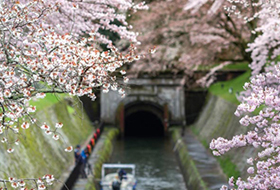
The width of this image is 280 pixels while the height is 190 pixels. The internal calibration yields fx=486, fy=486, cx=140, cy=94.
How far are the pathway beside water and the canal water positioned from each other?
1391 millimetres

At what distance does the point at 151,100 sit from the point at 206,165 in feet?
60.0

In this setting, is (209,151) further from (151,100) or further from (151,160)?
(151,100)

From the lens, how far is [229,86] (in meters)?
38.1

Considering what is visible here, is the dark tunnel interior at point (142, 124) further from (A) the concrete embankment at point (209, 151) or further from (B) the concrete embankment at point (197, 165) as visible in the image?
(B) the concrete embankment at point (197, 165)

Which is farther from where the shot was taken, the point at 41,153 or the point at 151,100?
the point at 151,100

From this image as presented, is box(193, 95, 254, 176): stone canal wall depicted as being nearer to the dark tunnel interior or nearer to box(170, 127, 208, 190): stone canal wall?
box(170, 127, 208, 190): stone canal wall

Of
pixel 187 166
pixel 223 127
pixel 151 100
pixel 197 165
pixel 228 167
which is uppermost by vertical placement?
pixel 151 100

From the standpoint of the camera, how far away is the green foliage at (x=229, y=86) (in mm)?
32966

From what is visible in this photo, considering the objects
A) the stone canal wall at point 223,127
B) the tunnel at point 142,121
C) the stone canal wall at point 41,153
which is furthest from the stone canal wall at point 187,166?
the tunnel at point 142,121

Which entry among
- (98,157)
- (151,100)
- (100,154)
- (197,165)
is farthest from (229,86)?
(98,157)

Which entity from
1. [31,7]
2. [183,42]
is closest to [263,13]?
[31,7]

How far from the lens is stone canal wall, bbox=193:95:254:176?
2091 cm

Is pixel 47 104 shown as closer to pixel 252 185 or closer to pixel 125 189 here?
pixel 125 189

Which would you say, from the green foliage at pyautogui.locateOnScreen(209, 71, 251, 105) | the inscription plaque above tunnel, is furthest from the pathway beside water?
the inscription plaque above tunnel
